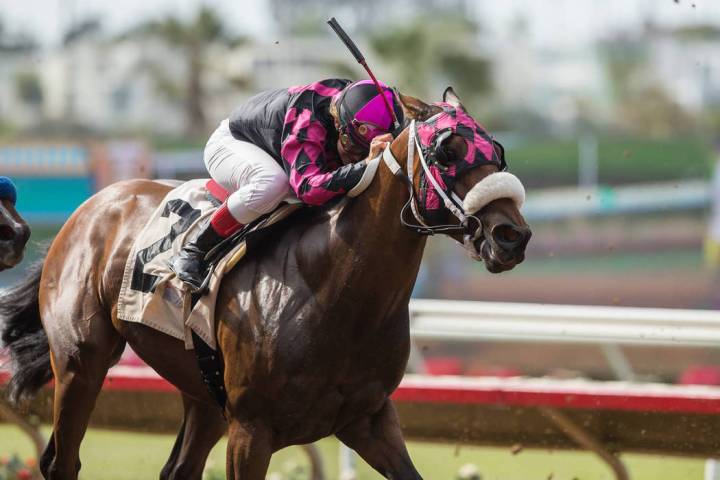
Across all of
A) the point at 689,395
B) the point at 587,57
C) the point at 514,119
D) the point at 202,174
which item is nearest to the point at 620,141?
the point at 514,119

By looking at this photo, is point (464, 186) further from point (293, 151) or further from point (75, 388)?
point (75, 388)

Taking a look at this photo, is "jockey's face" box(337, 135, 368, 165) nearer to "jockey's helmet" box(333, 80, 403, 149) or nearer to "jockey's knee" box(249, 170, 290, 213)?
"jockey's helmet" box(333, 80, 403, 149)

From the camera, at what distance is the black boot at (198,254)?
396 centimetres

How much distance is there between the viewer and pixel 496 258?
325cm

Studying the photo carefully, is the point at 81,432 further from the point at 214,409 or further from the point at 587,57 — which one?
the point at 587,57

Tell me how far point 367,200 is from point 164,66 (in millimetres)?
30630

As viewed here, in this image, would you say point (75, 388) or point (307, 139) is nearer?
point (307, 139)

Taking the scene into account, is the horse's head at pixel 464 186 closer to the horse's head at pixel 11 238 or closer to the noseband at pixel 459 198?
the noseband at pixel 459 198

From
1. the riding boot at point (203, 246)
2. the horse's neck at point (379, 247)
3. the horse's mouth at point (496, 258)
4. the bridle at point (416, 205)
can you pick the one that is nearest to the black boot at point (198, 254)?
the riding boot at point (203, 246)

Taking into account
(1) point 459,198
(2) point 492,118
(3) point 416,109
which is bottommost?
(2) point 492,118

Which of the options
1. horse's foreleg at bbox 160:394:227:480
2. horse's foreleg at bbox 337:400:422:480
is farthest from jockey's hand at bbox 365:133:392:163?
horse's foreleg at bbox 160:394:227:480

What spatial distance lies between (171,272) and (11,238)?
637 millimetres

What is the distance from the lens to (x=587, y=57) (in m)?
35.5

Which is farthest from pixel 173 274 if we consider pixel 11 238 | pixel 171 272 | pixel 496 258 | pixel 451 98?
pixel 496 258
